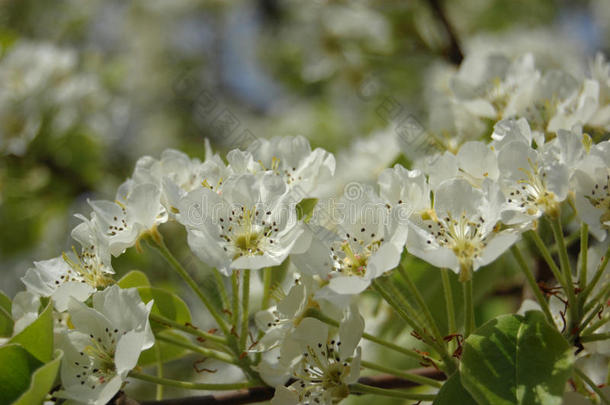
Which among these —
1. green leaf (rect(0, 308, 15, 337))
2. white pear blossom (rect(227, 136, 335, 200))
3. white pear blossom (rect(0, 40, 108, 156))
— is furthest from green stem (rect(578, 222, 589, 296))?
white pear blossom (rect(0, 40, 108, 156))

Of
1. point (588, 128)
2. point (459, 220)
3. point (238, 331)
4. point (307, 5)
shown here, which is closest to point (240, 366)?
point (238, 331)

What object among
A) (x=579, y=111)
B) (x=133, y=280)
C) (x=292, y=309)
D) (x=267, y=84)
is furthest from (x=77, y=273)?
(x=267, y=84)

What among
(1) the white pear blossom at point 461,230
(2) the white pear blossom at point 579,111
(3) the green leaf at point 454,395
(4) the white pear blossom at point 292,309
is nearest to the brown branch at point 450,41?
(2) the white pear blossom at point 579,111

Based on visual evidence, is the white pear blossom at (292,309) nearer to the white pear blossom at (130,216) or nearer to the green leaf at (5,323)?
the white pear blossom at (130,216)

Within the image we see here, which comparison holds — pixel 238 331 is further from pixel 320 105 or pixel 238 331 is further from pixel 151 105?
pixel 151 105

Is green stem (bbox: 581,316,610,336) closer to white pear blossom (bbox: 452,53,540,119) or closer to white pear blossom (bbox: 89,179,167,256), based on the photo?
white pear blossom (bbox: 452,53,540,119)
